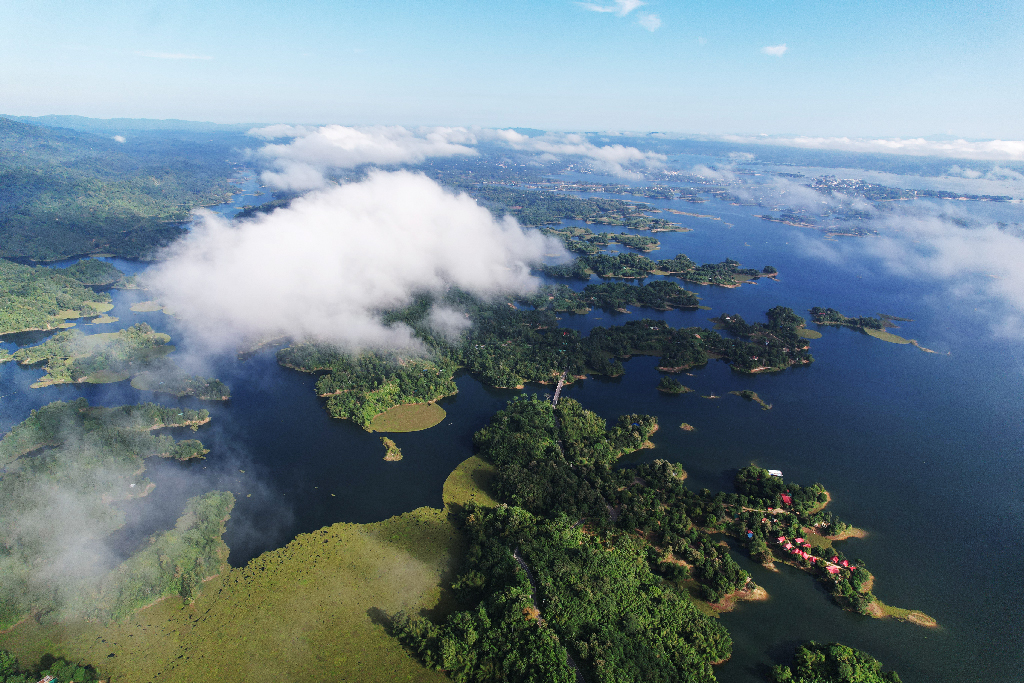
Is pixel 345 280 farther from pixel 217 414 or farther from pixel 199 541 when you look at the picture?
pixel 199 541

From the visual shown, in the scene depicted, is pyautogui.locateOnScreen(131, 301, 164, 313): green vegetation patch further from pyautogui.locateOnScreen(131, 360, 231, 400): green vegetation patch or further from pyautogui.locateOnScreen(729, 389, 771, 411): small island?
pyautogui.locateOnScreen(729, 389, 771, 411): small island

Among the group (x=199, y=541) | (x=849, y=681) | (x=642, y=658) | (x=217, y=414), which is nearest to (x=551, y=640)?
(x=642, y=658)

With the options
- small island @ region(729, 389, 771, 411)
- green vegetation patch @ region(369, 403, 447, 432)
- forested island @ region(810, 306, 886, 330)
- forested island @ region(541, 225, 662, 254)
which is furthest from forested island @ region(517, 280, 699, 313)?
green vegetation patch @ region(369, 403, 447, 432)

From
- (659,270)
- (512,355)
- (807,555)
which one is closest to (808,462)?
(807,555)

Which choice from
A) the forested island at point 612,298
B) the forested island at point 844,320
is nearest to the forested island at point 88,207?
the forested island at point 612,298

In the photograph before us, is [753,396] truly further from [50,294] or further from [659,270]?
[50,294]
